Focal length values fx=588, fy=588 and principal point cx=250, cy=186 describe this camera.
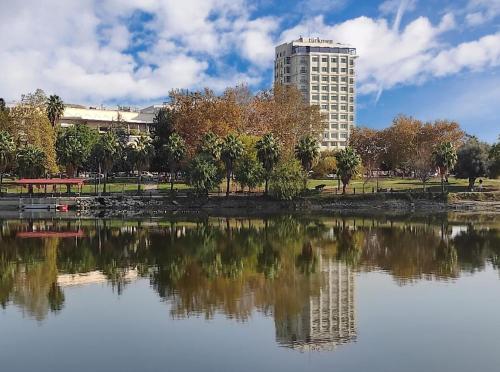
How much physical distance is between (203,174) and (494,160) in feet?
153

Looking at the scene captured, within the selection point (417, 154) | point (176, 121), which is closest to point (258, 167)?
point (176, 121)

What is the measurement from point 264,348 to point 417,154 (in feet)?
322

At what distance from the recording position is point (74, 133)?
399 ft

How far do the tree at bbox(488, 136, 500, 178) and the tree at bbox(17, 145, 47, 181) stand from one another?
7570 cm

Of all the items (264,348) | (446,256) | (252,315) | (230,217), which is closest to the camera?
(264,348)

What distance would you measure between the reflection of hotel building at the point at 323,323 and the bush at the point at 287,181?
60.3 m

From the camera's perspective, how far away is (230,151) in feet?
306

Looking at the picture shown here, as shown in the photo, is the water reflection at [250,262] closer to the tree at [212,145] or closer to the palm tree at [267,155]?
the palm tree at [267,155]

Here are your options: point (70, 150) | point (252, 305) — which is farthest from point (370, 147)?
point (252, 305)

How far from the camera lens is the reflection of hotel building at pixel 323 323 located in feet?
67.7

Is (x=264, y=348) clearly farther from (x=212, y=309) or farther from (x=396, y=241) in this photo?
(x=396, y=241)

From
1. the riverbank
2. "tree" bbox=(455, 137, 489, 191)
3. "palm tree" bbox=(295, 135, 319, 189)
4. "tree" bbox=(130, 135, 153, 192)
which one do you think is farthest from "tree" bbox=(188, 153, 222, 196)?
"tree" bbox=(455, 137, 489, 191)

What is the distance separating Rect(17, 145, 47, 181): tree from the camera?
102 metres

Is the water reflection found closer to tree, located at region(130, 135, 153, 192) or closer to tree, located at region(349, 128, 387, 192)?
tree, located at region(130, 135, 153, 192)
